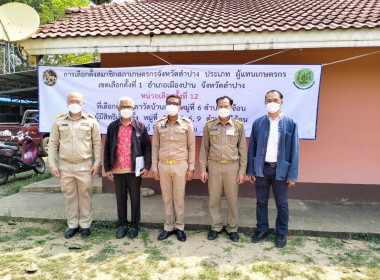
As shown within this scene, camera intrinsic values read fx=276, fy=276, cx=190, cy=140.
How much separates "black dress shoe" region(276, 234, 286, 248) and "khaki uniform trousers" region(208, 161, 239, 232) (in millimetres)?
516

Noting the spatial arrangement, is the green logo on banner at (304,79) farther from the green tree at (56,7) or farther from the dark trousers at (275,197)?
the green tree at (56,7)

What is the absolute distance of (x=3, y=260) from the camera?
304 cm

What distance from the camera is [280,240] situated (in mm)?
3342

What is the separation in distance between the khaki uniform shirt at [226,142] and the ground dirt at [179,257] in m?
0.98

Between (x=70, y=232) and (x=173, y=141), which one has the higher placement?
(x=173, y=141)

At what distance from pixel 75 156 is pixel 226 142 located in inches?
74.4

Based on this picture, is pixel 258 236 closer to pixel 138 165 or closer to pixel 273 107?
pixel 273 107

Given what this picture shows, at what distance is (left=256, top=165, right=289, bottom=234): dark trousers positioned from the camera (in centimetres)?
332

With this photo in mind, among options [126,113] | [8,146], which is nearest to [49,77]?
[126,113]

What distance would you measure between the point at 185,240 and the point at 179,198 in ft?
1.77

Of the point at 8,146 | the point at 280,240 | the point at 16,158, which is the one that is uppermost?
the point at 8,146

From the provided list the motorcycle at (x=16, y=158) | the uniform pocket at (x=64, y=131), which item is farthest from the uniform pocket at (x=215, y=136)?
the motorcycle at (x=16, y=158)

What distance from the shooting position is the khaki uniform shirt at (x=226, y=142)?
337cm

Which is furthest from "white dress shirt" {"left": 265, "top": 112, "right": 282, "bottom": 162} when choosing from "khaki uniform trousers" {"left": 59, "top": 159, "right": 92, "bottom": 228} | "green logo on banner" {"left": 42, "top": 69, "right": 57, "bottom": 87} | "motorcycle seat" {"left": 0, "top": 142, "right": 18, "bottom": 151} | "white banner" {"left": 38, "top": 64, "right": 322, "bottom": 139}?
"motorcycle seat" {"left": 0, "top": 142, "right": 18, "bottom": 151}
